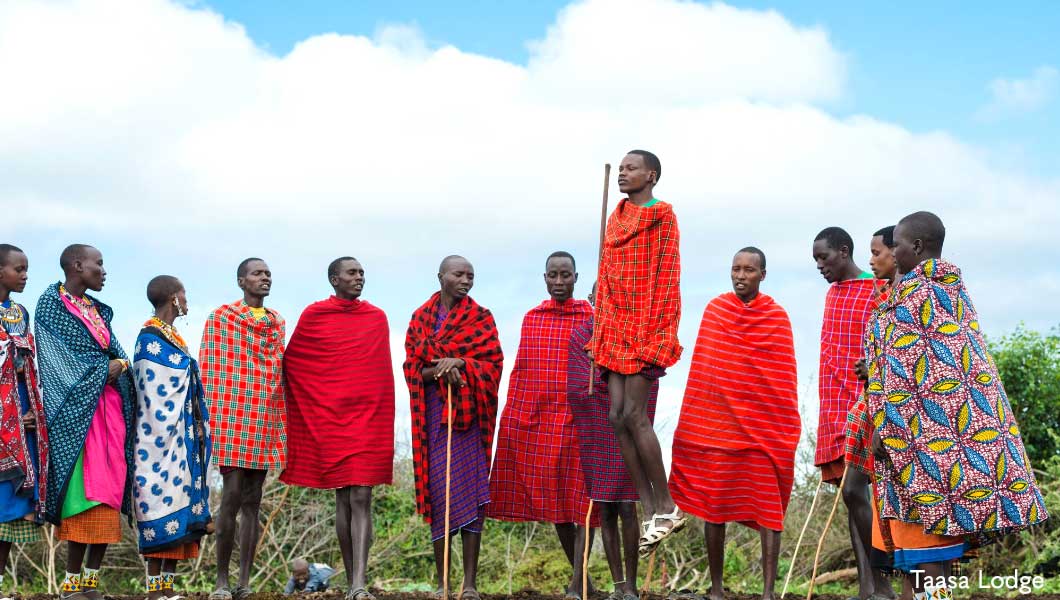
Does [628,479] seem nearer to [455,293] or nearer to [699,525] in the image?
[455,293]

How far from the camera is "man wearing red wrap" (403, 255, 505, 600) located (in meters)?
9.02

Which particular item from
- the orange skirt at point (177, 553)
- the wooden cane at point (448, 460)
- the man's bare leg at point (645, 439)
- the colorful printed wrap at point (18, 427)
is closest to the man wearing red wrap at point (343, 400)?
the wooden cane at point (448, 460)

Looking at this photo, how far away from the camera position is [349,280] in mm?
9680

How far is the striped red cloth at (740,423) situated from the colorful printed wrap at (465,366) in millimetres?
1591

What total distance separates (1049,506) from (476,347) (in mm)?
7857

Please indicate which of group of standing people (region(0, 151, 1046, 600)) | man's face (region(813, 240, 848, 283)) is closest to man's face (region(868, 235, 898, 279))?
group of standing people (region(0, 151, 1046, 600))

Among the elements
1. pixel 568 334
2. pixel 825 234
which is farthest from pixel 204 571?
→ pixel 825 234

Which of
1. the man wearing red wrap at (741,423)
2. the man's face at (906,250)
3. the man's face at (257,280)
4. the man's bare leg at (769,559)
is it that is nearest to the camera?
the man's face at (906,250)

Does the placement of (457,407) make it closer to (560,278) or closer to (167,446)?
(560,278)

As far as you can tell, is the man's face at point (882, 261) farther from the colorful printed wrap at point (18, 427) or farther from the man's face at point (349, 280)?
the colorful printed wrap at point (18, 427)

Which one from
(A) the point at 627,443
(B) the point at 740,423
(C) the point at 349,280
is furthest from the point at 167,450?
(B) the point at 740,423

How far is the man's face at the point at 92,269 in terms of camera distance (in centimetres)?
845

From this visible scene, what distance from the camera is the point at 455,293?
924 centimetres

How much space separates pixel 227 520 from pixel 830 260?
5454 millimetres
